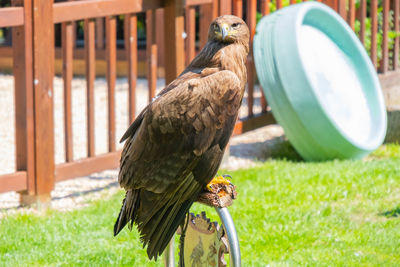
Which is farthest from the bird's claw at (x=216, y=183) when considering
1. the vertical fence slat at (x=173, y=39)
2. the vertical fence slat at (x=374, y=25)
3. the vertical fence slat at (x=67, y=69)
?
the vertical fence slat at (x=374, y=25)

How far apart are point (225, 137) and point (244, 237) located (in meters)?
1.61

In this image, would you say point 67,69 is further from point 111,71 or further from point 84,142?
point 84,142

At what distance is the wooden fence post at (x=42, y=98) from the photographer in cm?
537

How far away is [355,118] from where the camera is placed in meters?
7.53

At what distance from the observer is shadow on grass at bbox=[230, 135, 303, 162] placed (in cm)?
738

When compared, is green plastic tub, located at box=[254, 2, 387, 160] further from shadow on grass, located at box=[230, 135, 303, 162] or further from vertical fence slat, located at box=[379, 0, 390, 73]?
vertical fence slat, located at box=[379, 0, 390, 73]

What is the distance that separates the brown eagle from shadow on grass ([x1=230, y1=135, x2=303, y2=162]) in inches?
152

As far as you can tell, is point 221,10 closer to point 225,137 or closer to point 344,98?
point 344,98

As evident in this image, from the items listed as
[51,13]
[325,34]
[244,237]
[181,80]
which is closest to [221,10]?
[325,34]

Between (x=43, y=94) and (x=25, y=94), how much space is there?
13 cm

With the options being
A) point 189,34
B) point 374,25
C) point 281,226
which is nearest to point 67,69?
point 189,34

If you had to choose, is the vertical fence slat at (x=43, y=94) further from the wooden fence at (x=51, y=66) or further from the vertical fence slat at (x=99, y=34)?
the vertical fence slat at (x=99, y=34)

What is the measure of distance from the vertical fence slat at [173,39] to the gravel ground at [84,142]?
1019 millimetres

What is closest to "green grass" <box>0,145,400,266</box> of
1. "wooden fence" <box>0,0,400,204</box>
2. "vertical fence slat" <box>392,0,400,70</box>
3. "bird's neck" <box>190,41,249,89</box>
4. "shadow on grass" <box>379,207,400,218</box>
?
"shadow on grass" <box>379,207,400,218</box>
